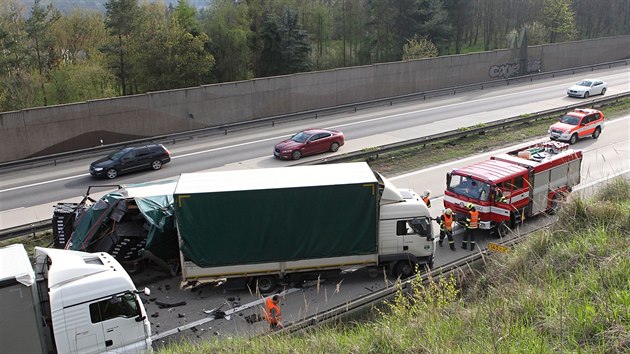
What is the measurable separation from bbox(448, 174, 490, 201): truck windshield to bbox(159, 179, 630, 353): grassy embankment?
6950mm

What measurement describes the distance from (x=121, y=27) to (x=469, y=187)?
35041mm

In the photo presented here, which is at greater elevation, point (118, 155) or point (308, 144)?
point (118, 155)

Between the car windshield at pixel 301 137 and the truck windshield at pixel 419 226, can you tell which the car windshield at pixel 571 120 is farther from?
the truck windshield at pixel 419 226

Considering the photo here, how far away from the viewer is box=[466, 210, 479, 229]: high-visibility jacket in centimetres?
1639

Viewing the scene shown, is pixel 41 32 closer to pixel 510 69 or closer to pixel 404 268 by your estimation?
pixel 510 69

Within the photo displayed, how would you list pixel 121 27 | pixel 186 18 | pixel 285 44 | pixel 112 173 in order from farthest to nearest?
pixel 285 44 → pixel 186 18 → pixel 121 27 → pixel 112 173

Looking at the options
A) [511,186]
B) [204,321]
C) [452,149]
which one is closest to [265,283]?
[204,321]

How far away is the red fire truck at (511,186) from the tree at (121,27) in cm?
3401

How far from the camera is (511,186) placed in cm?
1697

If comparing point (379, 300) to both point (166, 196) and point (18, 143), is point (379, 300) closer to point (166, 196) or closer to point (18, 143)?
point (166, 196)

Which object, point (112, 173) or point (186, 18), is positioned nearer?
point (112, 173)

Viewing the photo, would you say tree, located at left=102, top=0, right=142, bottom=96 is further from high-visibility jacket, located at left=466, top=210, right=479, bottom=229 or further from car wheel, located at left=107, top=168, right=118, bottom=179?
high-visibility jacket, located at left=466, top=210, right=479, bottom=229

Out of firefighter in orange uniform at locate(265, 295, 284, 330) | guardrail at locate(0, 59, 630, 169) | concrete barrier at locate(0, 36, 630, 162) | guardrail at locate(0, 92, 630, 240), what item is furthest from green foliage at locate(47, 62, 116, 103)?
firefighter in orange uniform at locate(265, 295, 284, 330)

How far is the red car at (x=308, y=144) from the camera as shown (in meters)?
28.1
